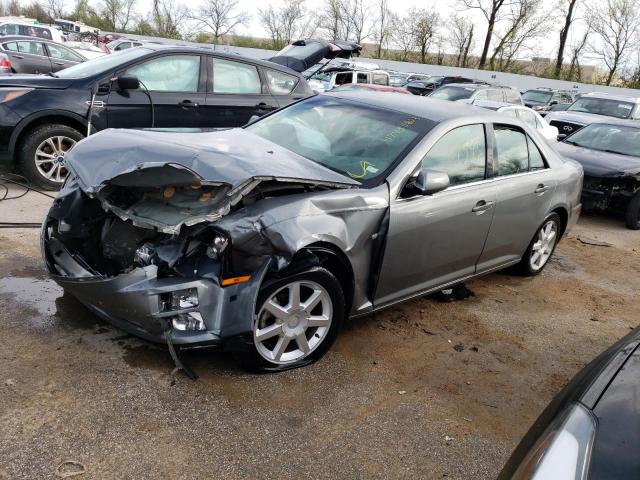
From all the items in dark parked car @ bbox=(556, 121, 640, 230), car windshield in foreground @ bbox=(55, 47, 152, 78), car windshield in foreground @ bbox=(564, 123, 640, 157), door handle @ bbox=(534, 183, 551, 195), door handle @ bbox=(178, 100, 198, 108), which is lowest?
dark parked car @ bbox=(556, 121, 640, 230)

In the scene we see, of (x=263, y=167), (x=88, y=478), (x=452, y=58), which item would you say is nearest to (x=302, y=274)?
(x=263, y=167)

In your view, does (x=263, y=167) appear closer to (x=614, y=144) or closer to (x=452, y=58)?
(x=614, y=144)

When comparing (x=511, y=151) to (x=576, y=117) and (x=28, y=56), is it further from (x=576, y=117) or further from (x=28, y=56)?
(x=28, y=56)

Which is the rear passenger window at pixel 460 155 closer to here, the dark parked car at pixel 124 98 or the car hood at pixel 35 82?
the dark parked car at pixel 124 98

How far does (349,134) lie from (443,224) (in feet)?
3.02

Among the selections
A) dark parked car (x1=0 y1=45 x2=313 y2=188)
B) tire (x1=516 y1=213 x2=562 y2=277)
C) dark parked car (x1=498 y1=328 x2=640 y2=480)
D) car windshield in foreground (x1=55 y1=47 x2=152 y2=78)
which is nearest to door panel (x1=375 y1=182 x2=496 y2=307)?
tire (x1=516 y1=213 x2=562 y2=277)

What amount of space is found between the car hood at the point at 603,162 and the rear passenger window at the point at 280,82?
3993 mm

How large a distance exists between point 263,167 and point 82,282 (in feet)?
3.84

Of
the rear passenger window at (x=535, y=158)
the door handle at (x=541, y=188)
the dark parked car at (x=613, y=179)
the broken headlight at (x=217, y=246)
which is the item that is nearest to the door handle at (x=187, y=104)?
the rear passenger window at (x=535, y=158)

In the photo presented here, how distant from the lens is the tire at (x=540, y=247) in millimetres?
5061

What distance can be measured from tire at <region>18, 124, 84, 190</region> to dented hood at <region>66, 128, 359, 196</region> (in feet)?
8.82

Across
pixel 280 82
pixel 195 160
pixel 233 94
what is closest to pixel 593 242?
pixel 280 82

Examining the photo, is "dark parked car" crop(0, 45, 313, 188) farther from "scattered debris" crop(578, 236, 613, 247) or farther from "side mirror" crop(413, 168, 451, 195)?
"scattered debris" crop(578, 236, 613, 247)

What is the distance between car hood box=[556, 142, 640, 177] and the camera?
767 centimetres
